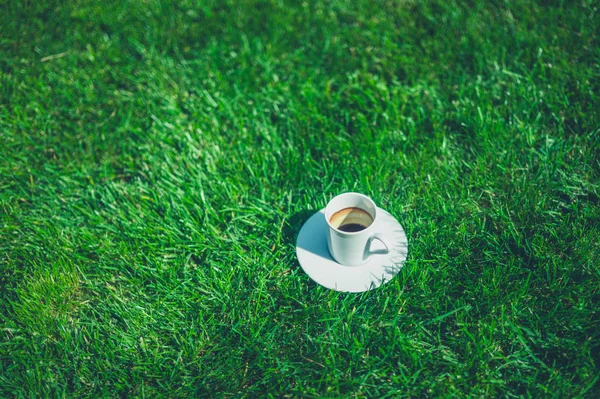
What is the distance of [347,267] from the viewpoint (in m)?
2.32

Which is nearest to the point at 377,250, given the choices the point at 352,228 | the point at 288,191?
the point at 352,228

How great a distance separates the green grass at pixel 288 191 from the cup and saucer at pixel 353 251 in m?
0.11

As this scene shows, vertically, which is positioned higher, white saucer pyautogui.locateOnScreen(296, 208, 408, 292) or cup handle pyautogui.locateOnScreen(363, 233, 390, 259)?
cup handle pyautogui.locateOnScreen(363, 233, 390, 259)

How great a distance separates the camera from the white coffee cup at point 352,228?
2168 mm

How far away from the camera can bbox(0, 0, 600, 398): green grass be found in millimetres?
2191

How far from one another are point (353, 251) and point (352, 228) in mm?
163

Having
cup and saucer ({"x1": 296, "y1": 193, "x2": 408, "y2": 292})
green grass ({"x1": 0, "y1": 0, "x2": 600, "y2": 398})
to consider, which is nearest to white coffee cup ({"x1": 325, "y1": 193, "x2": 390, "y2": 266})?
cup and saucer ({"x1": 296, "y1": 193, "x2": 408, "y2": 292})

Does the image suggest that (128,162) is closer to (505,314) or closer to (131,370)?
(131,370)

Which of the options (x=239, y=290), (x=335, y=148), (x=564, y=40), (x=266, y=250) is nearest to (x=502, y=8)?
(x=564, y=40)

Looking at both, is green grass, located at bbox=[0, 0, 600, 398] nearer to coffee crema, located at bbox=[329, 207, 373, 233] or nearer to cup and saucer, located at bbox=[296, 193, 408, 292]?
cup and saucer, located at bbox=[296, 193, 408, 292]

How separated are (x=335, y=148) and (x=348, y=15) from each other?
142 centimetres

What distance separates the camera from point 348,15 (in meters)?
3.78

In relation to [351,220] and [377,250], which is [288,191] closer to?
[351,220]

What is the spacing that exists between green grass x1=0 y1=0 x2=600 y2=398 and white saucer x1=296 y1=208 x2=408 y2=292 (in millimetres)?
98
